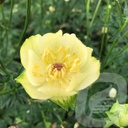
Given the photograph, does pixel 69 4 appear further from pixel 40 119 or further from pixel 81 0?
pixel 40 119

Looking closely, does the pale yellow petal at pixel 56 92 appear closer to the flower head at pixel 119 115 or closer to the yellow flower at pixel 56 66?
the yellow flower at pixel 56 66

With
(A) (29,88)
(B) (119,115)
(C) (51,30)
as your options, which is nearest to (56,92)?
(A) (29,88)

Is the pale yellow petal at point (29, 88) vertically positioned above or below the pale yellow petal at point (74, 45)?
below

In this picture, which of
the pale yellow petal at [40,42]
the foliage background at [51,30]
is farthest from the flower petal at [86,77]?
the foliage background at [51,30]

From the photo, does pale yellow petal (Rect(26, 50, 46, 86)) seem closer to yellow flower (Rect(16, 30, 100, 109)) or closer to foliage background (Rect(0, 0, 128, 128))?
yellow flower (Rect(16, 30, 100, 109))

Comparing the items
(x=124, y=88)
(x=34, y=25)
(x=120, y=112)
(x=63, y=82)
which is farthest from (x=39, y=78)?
(x=34, y=25)

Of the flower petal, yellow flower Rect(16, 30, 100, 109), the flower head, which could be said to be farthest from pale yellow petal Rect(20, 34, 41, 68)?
the flower head

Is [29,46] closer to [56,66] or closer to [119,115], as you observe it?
[56,66]
